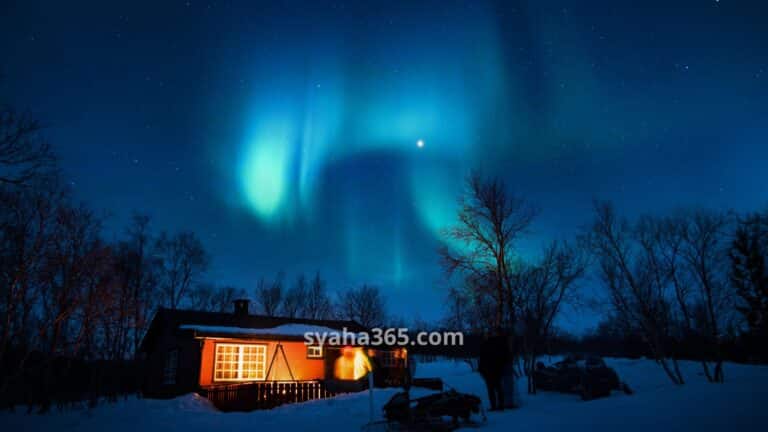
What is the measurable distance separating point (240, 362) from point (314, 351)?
13.6ft

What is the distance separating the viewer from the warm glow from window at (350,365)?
24953mm

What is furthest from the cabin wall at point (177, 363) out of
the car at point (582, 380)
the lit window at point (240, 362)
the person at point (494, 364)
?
the car at point (582, 380)

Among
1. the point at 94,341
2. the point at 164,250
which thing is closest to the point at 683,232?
the point at 94,341

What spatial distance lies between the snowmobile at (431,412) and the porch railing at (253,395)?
8.22 meters

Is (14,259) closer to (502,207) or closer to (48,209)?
(48,209)

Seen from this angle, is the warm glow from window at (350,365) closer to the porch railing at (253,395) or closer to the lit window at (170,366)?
the porch railing at (253,395)

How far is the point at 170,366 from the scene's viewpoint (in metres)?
23.7

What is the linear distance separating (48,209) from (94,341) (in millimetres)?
18457

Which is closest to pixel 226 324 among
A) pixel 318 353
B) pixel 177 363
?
pixel 177 363

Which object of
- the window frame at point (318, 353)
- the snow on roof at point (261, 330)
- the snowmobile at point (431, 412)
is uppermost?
the snow on roof at point (261, 330)

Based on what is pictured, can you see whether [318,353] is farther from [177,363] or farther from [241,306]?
[241,306]

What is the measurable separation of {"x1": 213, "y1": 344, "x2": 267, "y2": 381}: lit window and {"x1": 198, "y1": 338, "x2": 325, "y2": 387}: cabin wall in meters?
0.22

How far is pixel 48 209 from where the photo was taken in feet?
46.7

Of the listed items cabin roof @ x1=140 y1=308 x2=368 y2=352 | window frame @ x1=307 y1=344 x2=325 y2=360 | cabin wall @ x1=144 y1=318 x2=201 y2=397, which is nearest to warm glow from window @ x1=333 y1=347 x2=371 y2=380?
window frame @ x1=307 y1=344 x2=325 y2=360
